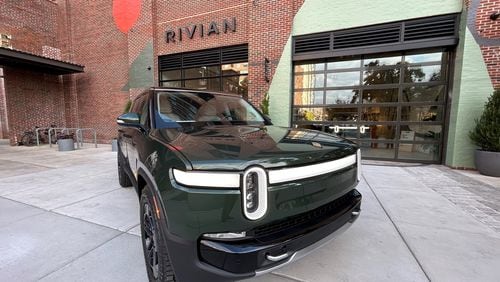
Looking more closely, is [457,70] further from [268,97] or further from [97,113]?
[97,113]

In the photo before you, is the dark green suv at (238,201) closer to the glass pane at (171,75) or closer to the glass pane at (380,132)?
the glass pane at (380,132)

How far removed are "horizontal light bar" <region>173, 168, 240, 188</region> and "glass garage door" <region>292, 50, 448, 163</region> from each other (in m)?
7.00

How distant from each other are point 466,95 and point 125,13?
42.9 ft

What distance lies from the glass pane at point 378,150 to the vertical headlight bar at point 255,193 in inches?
276

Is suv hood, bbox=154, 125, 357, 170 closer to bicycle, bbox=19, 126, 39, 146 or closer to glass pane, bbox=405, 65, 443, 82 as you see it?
glass pane, bbox=405, 65, 443, 82

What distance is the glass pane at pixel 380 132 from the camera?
7137 mm

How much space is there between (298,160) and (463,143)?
6.87 meters

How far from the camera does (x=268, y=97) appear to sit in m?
8.05

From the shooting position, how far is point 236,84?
927 centimetres

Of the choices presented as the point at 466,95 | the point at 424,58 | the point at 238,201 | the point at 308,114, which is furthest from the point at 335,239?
the point at 424,58

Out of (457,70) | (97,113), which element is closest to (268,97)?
(457,70)

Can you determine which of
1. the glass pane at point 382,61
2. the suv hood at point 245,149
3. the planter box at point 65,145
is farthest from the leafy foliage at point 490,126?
the planter box at point 65,145

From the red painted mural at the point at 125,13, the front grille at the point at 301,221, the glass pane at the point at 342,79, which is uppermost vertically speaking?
the red painted mural at the point at 125,13

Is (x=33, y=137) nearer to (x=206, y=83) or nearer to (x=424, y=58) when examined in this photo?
(x=206, y=83)
